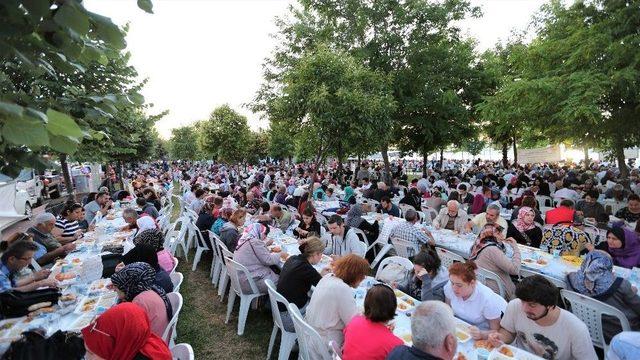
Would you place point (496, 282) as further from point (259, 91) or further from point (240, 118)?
point (240, 118)

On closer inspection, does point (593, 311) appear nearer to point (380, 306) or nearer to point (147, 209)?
point (380, 306)

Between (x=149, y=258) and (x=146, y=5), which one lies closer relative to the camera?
(x=146, y=5)

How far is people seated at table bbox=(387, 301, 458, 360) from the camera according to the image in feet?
8.37

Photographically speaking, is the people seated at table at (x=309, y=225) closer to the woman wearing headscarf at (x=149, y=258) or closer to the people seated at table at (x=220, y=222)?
the people seated at table at (x=220, y=222)

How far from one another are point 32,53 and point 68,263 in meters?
5.67

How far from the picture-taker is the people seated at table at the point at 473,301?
12.5 feet

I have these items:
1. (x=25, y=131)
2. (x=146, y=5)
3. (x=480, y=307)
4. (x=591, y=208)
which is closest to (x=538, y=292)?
(x=480, y=307)

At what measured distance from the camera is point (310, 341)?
356 centimetres

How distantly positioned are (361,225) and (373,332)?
5295 millimetres

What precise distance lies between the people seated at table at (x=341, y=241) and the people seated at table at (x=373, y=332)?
370 centimetres

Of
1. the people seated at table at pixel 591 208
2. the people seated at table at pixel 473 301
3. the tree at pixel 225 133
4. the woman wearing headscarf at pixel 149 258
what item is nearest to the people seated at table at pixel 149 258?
the woman wearing headscarf at pixel 149 258

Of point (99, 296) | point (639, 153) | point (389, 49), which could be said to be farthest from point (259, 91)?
point (639, 153)

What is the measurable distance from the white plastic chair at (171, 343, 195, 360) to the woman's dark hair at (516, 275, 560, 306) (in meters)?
2.92

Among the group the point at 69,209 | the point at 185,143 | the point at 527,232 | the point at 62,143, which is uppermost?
the point at 185,143
